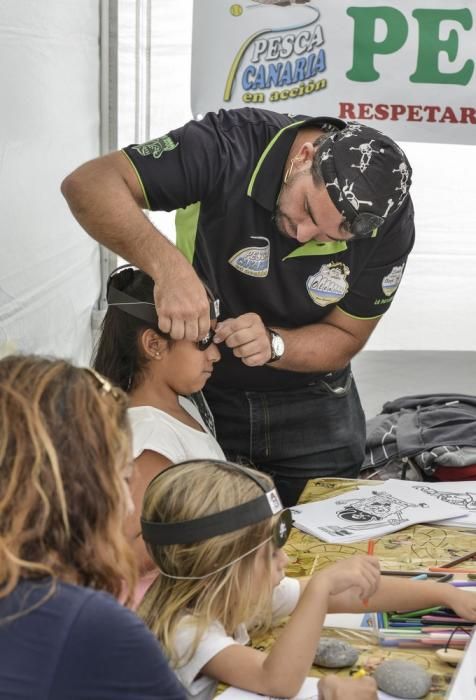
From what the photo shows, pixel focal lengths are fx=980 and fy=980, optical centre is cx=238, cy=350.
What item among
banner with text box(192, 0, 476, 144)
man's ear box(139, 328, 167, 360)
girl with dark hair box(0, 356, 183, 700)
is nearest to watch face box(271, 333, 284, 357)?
man's ear box(139, 328, 167, 360)

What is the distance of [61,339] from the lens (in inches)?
125

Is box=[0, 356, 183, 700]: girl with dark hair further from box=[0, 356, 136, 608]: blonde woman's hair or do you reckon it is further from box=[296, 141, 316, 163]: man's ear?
box=[296, 141, 316, 163]: man's ear

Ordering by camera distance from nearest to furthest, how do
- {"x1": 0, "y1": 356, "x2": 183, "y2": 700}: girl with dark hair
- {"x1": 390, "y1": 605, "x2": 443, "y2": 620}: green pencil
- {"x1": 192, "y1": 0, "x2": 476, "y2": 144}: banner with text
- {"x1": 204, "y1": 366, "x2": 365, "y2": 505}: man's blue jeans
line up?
1. {"x1": 0, "y1": 356, "x2": 183, "y2": 700}: girl with dark hair
2. {"x1": 390, "y1": 605, "x2": 443, "y2": 620}: green pencil
3. {"x1": 204, "y1": 366, "x2": 365, "y2": 505}: man's blue jeans
4. {"x1": 192, "y1": 0, "x2": 476, "y2": 144}: banner with text

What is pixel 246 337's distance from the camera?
1960 mm

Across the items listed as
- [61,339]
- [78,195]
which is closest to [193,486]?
[78,195]

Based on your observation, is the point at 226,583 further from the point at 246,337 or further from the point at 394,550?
the point at 246,337

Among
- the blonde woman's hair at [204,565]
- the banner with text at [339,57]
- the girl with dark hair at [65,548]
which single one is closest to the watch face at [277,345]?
the blonde woman's hair at [204,565]

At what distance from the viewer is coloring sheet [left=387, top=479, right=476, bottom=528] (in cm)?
193

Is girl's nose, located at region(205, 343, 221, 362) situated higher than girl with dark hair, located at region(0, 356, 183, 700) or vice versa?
girl with dark hair, located at region(0, 356, 183, 700)

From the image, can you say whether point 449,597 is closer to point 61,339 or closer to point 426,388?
point 61,339

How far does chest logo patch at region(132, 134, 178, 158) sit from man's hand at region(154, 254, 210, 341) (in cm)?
36

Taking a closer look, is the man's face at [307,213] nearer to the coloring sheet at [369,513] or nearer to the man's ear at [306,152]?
the man's ear at [306,152]

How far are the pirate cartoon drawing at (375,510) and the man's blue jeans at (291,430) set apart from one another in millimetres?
325

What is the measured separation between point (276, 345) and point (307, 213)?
0.29 meters
